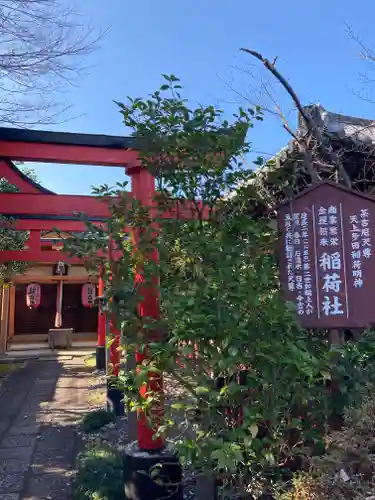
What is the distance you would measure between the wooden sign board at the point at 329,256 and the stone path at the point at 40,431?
294 cm

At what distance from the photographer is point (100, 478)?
3676 mm

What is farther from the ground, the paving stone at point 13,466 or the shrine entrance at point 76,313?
the shrine entrance at point 76,313

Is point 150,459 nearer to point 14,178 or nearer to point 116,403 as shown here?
point 116,403

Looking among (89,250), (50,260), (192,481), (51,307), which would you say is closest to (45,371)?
(50,260)

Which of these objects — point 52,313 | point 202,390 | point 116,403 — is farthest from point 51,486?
point 52,313

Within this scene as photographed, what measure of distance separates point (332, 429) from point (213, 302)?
1.26 meters

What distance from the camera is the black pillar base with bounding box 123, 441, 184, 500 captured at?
10.1 feet

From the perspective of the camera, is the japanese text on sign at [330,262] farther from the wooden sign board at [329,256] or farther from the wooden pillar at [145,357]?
the wooden pillar at [145,357]

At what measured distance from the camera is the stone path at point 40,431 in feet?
14.2

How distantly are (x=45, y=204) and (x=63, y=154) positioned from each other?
1538 millimetres

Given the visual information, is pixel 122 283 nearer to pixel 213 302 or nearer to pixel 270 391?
pixel 213 302

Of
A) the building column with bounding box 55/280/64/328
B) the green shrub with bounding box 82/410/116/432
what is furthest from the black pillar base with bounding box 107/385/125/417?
the building column with bounding box 55/280/64/328

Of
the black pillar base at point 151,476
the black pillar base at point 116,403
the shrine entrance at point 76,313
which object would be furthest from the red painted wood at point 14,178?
the shrine entrance at point 76,313

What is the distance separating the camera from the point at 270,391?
242 cm
